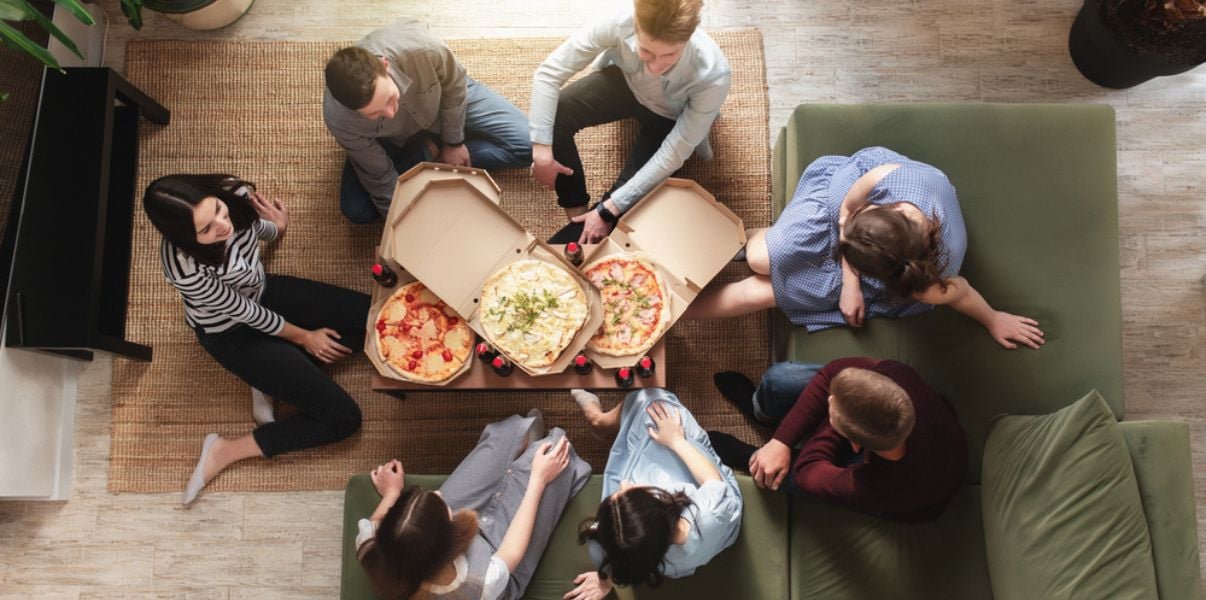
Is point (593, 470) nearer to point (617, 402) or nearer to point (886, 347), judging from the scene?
point (617, 402)

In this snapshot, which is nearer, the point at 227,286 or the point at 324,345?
the point at 227,286

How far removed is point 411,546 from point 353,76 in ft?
3.97

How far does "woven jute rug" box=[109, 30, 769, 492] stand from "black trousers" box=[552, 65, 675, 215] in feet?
0.55

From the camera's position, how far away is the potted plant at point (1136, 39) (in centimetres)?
242

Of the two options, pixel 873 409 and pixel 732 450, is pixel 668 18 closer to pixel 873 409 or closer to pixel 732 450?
pixel 873 409

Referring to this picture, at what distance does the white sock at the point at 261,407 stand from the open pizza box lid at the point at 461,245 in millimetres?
854

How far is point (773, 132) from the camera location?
2.90 meters

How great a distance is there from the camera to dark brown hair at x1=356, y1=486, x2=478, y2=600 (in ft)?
6.32

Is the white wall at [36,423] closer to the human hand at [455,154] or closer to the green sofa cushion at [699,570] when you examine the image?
the green sofa cushion at [699,570]

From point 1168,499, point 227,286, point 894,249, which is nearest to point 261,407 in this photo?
point 227,286

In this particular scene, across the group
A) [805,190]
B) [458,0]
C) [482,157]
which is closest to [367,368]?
[482,157]

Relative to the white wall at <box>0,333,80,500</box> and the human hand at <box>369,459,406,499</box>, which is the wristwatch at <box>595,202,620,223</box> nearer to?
the human hand at <box>369,459,406,499</box>

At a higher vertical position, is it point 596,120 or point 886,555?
point 596,120

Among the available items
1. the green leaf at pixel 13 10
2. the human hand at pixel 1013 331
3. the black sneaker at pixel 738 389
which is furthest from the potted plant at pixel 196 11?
the human hand at pixel 1013 331
